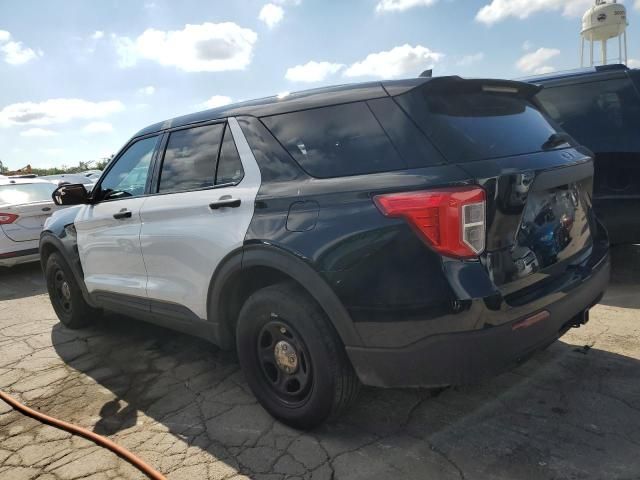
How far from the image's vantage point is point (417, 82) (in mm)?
2260

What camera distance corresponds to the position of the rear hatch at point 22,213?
268 inches

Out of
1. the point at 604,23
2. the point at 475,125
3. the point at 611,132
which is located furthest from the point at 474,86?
the point at 604,23

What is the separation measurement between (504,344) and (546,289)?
15.2 inches

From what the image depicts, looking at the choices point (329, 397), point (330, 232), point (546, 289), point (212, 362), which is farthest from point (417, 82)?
point (212, 362)

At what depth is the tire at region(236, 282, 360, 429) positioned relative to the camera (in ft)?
7.59

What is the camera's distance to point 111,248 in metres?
3.69

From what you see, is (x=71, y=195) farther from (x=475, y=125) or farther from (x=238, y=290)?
(x=475, y=125)

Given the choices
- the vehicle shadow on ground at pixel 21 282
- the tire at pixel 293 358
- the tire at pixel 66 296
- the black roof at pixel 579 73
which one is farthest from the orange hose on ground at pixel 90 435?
the black roof at pixel 579 73

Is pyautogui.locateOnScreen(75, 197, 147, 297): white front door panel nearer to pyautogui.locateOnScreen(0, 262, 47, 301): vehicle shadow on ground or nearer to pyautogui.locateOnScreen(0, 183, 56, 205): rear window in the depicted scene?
pyautogui.locateOnScreen(0, 262, 47, 301): vehicle shadow on ground

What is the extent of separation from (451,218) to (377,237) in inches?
12.2

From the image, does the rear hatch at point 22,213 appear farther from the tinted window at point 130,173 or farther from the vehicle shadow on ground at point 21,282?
the tinted window at point 130,173

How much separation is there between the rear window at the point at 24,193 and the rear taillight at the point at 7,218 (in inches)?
15.1

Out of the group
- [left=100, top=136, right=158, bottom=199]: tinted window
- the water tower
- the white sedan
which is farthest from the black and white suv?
the water tower

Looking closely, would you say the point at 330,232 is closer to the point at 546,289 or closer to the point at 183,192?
the point at 546,289
